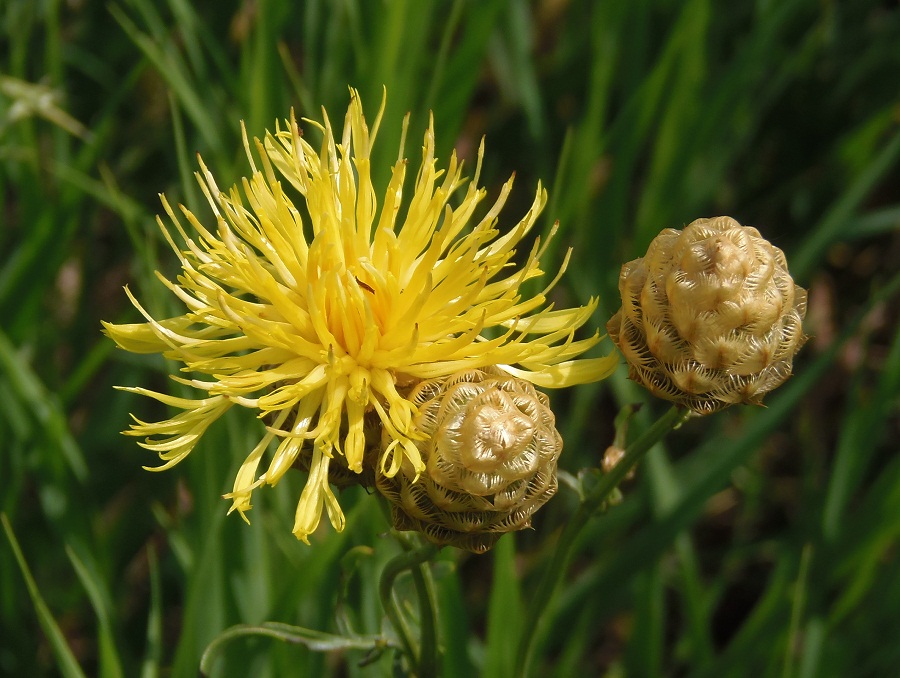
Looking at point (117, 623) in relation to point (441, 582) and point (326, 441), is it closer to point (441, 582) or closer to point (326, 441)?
point (441, 582)

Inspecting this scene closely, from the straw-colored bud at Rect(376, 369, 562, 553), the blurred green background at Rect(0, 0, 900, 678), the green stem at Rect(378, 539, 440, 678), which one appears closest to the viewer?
the straw-colored bud at Rect(376, 369, 562, 553)

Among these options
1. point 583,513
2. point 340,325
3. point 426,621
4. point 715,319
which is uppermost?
point 715,319

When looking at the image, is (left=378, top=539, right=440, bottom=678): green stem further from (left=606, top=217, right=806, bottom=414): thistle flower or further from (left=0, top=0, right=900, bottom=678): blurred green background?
(left=606, top=217, right=806, bottom=414): thistle flower

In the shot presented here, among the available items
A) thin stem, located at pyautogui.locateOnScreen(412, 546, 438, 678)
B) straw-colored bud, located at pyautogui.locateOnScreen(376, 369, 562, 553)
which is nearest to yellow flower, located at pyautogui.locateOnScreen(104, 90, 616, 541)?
straw-colored bud, located at pyautogui.locateOnScreen(376, 369, 562, 553)

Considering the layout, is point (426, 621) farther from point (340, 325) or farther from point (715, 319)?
point (715, 319)

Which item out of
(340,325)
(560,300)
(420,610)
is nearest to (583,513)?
(420,610)

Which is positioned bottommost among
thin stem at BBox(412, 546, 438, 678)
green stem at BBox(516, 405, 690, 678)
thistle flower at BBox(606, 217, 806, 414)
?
thin stem at BBox(412, 546, 438, 678)

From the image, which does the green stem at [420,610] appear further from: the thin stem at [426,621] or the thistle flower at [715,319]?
the thistle flower at [715,319]
